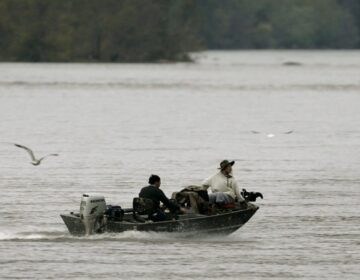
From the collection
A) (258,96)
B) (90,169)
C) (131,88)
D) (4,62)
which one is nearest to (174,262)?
(90,169)

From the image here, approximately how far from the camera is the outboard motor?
30797 mm

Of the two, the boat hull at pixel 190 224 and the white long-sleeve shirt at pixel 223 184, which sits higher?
the white long-sleeve shirt at pixel 223 184

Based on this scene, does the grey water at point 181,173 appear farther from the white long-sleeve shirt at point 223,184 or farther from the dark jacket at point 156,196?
the white long-sleeve shirt at point 223,184

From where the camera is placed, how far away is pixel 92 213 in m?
31.0

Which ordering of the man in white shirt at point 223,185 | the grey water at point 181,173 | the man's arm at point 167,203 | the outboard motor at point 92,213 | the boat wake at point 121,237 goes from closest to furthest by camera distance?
the grey water at point 181,173
the man's arm at point 167,203
the outboard motor at point 92,213
the boat wake at point 121,237
the man in white shirt at point 223,185

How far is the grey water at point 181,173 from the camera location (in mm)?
29484

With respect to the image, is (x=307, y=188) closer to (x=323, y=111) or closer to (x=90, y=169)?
(x=90, y=169)

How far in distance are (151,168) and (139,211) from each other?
18056 mm

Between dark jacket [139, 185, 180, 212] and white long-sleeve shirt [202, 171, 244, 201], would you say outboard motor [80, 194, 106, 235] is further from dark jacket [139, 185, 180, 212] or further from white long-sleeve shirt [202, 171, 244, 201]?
white long-sleeve shirt [202, 171, 244, 201]

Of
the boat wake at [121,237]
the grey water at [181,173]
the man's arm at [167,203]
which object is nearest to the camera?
the grey water at [181,173]

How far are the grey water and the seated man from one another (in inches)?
19.5

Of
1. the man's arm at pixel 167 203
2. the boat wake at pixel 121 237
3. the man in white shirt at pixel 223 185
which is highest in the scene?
the man in white shirt at pixel 223 185

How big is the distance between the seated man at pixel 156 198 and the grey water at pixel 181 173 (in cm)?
50

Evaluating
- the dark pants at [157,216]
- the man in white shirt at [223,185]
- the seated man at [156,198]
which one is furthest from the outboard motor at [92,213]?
the man in white shirt at [223,185]
